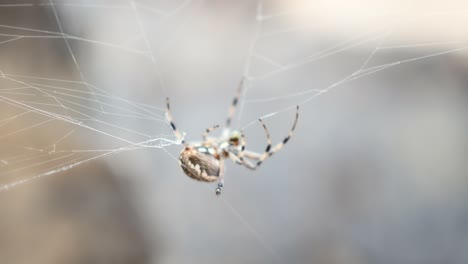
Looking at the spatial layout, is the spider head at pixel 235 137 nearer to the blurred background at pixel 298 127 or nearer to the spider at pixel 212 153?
the spider at pixel 212 153

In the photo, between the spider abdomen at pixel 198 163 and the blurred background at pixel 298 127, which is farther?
the blurred background at pixel 298 127

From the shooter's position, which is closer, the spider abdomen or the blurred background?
the spider abdomen

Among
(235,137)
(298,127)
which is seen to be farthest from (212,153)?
(298,127)

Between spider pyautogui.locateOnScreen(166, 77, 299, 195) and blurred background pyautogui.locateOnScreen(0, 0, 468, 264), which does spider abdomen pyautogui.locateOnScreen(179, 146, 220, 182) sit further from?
blurred background pyautogui.locateOnScreen(0, 0, 468, 264)

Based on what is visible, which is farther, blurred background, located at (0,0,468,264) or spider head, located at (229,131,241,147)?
blurred background, located at (0,0,468,264)

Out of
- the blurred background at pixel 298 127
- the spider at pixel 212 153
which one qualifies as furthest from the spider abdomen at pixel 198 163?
the blurred background at pixel 298 127

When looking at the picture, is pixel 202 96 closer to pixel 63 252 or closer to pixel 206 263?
pixel 206 263

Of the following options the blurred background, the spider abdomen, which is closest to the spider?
the spider abdomen
